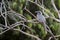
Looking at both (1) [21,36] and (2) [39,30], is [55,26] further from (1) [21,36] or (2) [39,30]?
(1) [21,36]

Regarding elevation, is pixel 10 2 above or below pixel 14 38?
above

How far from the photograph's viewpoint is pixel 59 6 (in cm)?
492

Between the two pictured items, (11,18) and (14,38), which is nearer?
(11,18)

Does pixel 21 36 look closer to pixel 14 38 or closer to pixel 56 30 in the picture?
pixel 14 38

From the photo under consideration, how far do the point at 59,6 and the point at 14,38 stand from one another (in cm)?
110

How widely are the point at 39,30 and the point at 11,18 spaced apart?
22.5 inches

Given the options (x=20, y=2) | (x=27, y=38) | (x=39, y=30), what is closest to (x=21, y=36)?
(x=27, y=38)

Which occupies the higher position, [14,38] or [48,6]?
[48,6]

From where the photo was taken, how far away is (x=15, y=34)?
197 inches

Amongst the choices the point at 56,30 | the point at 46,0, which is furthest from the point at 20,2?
the point at 56,30

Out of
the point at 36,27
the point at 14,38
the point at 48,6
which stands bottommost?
the point at 14,38

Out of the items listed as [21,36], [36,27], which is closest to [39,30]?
[36,27]

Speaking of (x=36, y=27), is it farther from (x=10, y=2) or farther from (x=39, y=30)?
(x=10, y=2)

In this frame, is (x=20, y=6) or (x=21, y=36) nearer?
(x=20, y=6)
